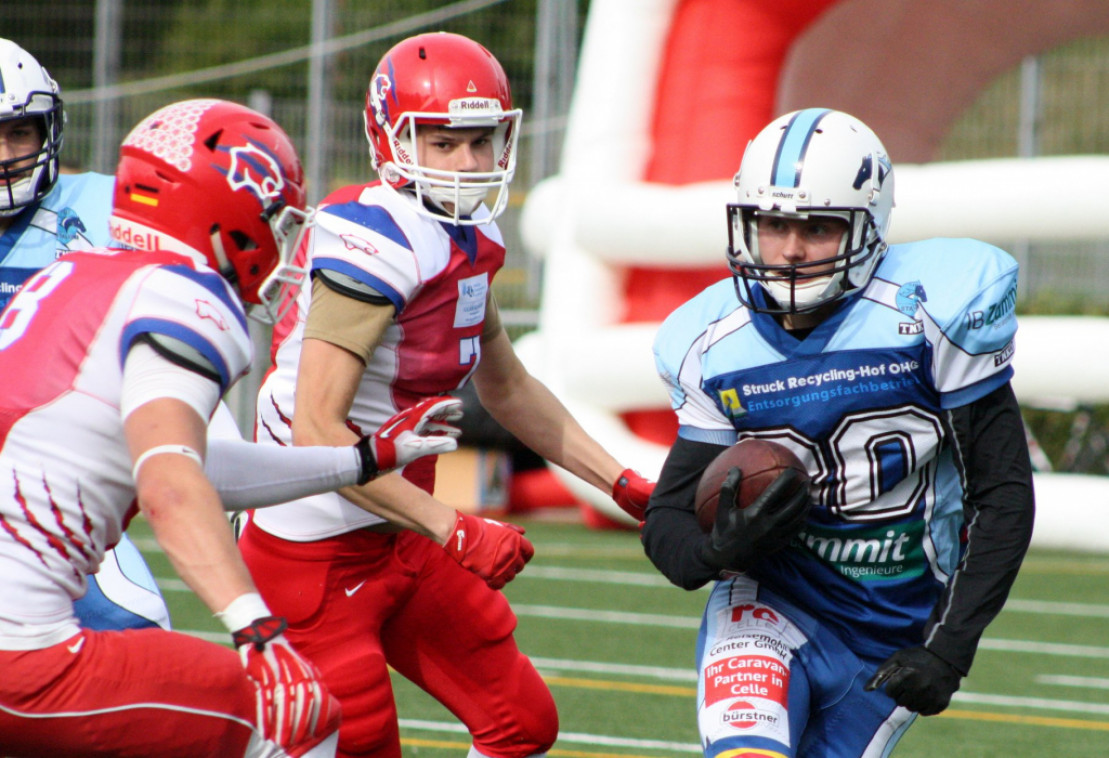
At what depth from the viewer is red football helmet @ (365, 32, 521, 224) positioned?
10.8 ft

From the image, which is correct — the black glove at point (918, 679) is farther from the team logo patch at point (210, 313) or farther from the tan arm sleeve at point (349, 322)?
the team logo patch at point (210, 313)

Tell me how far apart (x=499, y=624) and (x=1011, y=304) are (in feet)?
4.50

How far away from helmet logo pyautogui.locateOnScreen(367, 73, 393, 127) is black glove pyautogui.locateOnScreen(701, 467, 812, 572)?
3.98ft

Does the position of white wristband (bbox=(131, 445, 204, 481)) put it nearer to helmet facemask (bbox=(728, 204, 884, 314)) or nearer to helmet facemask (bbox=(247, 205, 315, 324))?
helmet facemask (bbox=(247, 205, 315, 324))

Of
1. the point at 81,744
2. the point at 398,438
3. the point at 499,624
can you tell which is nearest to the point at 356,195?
the point at 398,438

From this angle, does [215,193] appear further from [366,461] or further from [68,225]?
[68,225]

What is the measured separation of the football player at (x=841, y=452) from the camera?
286cm

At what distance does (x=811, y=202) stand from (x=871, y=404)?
428mm

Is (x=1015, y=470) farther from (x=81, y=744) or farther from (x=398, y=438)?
(x=81, y=744)

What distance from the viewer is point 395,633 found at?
3.42m

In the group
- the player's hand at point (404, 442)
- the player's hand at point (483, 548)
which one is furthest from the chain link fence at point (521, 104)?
the player's hand at point (404, 442)

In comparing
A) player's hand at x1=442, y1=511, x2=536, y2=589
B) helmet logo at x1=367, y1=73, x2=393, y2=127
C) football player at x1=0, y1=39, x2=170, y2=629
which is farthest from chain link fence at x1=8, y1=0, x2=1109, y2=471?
player's hand at x1=442, y1=511, x2=536, y2=589

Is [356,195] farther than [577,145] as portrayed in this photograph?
No

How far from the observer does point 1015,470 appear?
290cm
